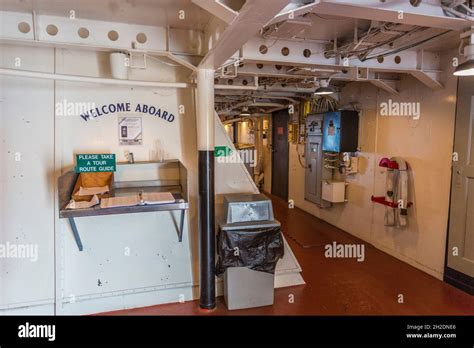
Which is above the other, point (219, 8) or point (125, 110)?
point (219, 8)

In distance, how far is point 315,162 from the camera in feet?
18.5

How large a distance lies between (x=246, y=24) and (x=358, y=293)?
2657 millimetres

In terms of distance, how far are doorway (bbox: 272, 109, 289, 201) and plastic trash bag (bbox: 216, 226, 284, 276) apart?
4593 millimetres

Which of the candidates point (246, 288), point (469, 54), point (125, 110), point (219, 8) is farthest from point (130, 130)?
point (469, 54)

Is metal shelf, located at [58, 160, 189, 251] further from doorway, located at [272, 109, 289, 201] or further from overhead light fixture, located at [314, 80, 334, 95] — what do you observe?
doorway, located at [272, 109, 289, 201]

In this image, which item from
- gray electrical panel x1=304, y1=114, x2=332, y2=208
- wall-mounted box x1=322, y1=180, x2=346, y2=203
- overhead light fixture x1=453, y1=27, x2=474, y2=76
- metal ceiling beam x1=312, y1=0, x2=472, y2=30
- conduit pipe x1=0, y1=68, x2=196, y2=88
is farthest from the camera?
gray electrical panel x1=304, y1=114, x2=332, y2=208

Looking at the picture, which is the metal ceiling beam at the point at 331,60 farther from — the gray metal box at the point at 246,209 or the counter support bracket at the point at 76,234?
the counter support bracket at the point at 76,234

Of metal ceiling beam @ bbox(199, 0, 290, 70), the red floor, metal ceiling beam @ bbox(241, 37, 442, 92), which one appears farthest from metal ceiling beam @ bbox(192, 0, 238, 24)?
the red floor

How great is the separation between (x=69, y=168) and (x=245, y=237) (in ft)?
5.05

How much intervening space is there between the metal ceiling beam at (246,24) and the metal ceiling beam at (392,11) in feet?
1.17

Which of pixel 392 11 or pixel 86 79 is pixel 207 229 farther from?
pixel 392 11

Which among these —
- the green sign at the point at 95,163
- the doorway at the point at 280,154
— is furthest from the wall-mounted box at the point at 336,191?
the green sign at the point at 95,163

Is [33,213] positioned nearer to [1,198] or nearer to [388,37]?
[1,198]

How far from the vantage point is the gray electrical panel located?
17.7 feet
